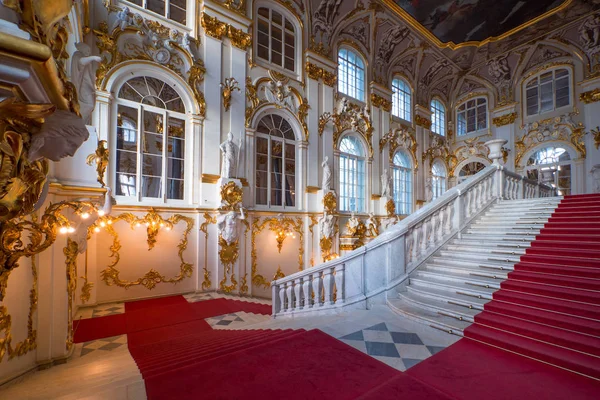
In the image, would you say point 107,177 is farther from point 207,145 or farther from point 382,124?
point 382,124

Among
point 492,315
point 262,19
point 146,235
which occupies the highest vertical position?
point 262,19

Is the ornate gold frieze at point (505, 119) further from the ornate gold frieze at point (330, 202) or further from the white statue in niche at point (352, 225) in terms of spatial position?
the ornate gold frieze at point (330, 202)

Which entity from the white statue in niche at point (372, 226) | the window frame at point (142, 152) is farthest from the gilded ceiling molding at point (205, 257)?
the white statue in niche at point (372, 226)

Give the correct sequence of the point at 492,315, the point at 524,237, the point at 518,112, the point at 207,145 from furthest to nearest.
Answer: the point at 518,112, the point at 207,145, the point at 524,237, the point at 492,315

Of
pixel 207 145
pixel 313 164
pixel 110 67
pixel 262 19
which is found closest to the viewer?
pixel 110 67

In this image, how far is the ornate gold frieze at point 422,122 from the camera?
1486 centimetres

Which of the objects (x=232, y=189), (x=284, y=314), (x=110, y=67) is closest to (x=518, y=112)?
(x=232, y=189)

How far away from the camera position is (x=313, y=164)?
33.7 ft

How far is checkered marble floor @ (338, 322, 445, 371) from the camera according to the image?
103 inches

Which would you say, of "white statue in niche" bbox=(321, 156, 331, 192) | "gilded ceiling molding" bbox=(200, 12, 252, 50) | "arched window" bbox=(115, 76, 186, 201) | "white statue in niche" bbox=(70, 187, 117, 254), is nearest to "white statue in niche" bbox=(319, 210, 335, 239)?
"white statue in niche" bbox=(321, 156, 331, 192)

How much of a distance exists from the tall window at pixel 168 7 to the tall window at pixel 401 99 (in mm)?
10229

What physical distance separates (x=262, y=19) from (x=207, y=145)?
5.10m

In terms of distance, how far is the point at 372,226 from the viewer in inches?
459

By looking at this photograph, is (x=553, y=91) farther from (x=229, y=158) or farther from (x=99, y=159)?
(x=99, y=159)
